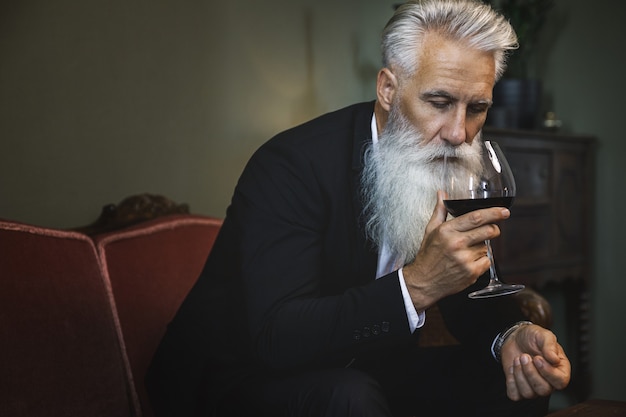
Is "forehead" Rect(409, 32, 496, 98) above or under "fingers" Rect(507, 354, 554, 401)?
above

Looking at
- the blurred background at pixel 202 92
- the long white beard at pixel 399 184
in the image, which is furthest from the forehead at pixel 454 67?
the blurred background at pixel 202 92

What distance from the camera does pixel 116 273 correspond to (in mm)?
1908

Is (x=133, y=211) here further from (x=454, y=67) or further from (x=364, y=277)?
(x=454, y=67)

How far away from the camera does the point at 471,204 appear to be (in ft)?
4.75

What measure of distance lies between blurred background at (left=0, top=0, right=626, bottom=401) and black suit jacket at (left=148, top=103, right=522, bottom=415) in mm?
837

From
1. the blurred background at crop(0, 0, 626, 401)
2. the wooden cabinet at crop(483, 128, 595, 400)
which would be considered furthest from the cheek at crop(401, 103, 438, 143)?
the wooden cabinet at crop(483, 128, 595, 400)

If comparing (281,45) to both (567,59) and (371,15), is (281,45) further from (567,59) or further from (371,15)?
(567,59)

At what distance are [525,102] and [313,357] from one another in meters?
2.62

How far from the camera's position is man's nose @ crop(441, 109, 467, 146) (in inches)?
68.2

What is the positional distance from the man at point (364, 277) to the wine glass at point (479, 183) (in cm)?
7

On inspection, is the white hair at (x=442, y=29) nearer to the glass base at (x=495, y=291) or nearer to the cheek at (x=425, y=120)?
the cheek at (x=425, y=120)

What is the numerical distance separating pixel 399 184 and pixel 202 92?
1305mm

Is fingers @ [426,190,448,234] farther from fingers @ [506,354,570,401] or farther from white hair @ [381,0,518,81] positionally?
white hair @ [381,0,518,81]

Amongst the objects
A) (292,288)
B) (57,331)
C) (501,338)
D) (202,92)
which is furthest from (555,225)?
(57,331)
